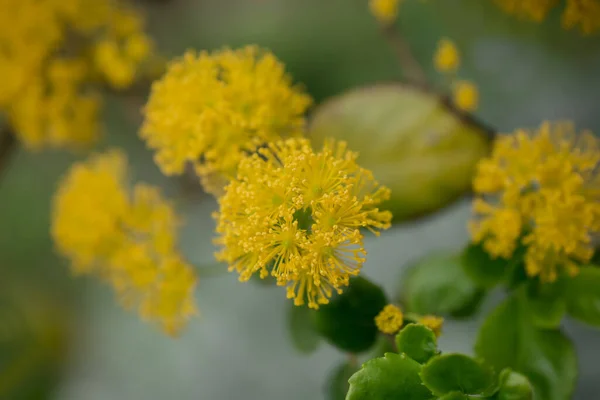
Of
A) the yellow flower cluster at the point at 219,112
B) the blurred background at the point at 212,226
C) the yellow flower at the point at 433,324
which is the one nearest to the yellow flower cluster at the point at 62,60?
the blurred background at the point at 212,226

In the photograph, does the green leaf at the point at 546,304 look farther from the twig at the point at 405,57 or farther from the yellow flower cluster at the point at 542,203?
the twig at the point at 405,57

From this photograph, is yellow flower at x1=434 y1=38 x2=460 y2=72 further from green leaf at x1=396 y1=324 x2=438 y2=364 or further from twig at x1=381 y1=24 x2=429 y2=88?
green leaf at x1=396 y1=324 x2=438 y2=364

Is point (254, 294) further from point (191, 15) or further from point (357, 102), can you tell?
point (191, 15)

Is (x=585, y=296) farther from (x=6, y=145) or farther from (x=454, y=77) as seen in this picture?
(x=6, y=145)

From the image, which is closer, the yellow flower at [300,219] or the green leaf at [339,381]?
the yellow flower at [300,219]

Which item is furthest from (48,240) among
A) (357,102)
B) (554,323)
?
(554,323)

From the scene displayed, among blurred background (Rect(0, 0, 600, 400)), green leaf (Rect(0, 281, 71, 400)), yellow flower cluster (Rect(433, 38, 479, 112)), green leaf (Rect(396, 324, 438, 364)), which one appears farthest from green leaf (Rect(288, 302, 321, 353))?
green leaf (Rect(0, 281, 71, 400))
